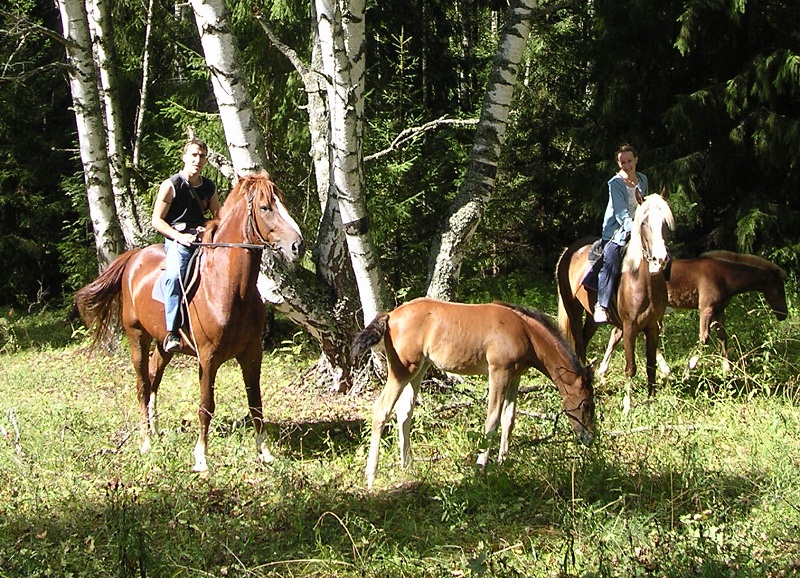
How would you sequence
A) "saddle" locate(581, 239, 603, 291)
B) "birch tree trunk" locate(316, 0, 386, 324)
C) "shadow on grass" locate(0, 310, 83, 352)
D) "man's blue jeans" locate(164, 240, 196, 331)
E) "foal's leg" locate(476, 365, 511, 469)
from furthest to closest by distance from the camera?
"shadow on grass" locate(0, 310, 83, 352), "saddle" locate(581, 239, 603, 291), "birch tree trunk" locate(316, 0, 386, 324), "man's blue jeans" locate(164, 240, 196, 331), "foal's leg" locate(476, 365, 511, 469)

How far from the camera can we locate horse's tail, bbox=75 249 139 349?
24.8ft

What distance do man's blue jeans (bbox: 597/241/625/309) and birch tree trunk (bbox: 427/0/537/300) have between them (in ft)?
4.80

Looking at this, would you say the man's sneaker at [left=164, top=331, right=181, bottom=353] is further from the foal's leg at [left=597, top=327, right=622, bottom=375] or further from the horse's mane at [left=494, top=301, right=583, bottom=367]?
the foal's leg at [left=597, top=327, right=622, bottom=375]

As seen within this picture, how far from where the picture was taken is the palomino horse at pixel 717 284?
9.54 m

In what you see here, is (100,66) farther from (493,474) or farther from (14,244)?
(493,474)

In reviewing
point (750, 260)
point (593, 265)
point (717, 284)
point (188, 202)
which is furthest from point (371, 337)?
A: point (750, 260)

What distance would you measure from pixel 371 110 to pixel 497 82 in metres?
4.74

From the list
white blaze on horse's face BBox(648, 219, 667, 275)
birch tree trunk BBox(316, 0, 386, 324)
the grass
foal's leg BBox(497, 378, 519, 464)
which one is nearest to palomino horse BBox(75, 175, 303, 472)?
the grass

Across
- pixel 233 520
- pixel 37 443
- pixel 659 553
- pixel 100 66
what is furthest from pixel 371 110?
pixel 659 553

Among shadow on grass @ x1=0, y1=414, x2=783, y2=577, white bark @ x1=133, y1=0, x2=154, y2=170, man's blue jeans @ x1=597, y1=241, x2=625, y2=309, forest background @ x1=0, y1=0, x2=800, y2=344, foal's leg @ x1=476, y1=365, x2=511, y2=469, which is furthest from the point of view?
white bark @ x1=133, y1=0, x2=154, y2=170

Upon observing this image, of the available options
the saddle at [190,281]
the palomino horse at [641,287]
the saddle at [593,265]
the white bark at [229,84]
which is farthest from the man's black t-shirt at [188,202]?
the saddle at [593,265]

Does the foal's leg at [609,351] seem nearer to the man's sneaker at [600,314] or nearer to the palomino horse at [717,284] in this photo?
the palomino horse at [717,284]

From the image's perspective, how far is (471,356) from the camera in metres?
6.14

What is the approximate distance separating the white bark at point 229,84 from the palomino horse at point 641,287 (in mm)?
3574
